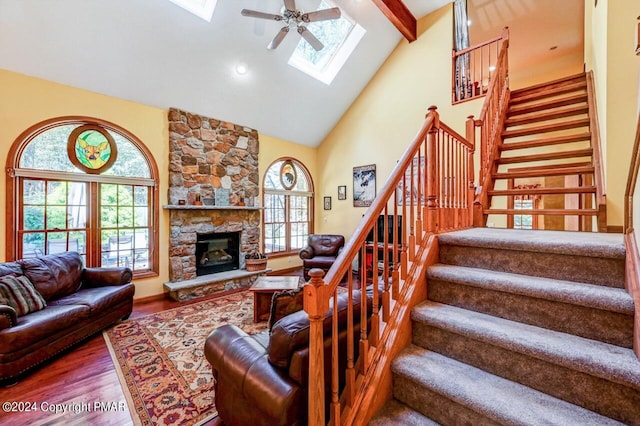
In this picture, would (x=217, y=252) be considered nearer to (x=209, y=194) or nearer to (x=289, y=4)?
(x=209, y=194)

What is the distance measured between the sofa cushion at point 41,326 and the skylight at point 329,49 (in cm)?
464

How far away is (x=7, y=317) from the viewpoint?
219 cm

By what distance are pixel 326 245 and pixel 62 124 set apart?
178 inches

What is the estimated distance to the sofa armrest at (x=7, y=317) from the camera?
2.15m

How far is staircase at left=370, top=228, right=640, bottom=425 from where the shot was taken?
1.09 meters

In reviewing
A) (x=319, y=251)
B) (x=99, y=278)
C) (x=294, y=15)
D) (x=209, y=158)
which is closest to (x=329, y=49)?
(x=294, y=15)

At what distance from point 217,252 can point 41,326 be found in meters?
2.86

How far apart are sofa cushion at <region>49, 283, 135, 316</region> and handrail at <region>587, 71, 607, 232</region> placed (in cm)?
498

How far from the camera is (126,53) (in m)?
3.61

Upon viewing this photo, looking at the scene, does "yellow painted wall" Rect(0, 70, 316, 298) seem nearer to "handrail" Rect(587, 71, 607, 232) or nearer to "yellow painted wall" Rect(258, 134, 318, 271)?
"yellow painted wall" Rect(258, 134, 318, 271)

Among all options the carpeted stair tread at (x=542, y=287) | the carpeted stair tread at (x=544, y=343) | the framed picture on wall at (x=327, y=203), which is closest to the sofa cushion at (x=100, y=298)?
the carpeted stair tread at (x=544, y=343)

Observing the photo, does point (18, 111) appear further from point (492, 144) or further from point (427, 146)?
point (492, 144)

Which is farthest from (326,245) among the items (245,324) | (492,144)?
(492,144)

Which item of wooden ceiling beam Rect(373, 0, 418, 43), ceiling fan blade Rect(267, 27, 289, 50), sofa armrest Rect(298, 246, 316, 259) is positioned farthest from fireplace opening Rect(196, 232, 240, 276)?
wooden ceiling beam Rect(373, 0, 418, 43)
